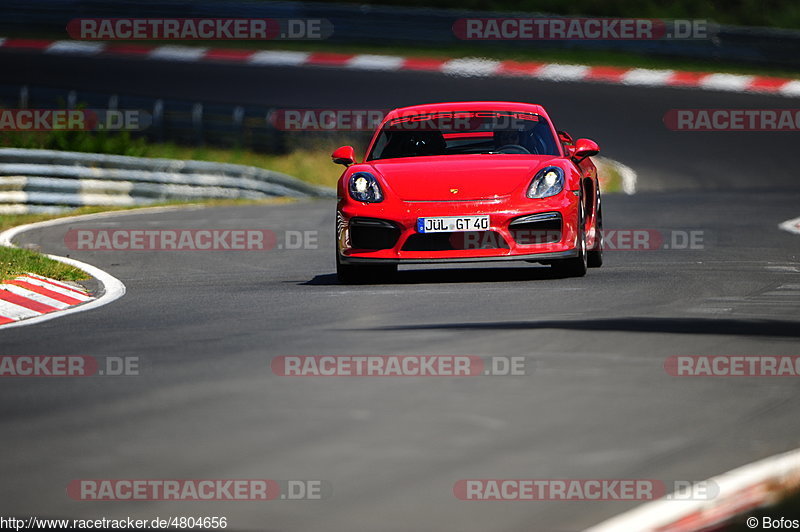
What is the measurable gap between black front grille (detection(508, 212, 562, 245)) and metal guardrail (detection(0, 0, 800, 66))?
56.4ft

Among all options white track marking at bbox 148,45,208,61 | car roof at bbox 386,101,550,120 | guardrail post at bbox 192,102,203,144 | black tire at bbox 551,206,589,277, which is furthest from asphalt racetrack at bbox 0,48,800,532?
white track marking at bbox 148,45,208,61

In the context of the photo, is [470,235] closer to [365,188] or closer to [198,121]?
[365,188]

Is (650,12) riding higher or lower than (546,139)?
higher

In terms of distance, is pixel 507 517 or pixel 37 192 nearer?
pixel 507 517

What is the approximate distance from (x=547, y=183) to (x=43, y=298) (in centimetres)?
338

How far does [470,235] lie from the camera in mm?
10008

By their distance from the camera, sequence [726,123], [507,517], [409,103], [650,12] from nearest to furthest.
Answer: [507,517]
[726,123]
[409,103]
[650,12]

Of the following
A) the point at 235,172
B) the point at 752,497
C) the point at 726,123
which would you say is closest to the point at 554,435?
the point at 752,497

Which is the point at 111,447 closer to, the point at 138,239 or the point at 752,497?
the point at 752,497

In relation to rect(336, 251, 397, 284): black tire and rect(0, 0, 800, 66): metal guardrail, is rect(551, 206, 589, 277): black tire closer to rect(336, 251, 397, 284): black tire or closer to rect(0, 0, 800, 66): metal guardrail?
rect(336, 251, 397, 284): black tire

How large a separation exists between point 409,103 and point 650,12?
6191 millimetres

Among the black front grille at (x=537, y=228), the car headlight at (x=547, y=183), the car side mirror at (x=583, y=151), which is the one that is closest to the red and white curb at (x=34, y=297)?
the black front grille at (x=537, y=228)

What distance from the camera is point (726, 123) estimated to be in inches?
974

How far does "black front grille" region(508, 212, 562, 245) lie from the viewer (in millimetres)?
10055
